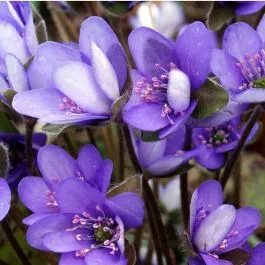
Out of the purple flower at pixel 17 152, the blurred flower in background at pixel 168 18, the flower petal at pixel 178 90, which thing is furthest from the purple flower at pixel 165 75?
the blurred flower in background at pixel 168 18

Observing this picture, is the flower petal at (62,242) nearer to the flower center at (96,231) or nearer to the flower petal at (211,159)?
the flower center at (96,231)

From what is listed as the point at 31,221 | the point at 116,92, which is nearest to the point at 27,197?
the point at 31,221

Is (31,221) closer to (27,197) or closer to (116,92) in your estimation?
(27,197)

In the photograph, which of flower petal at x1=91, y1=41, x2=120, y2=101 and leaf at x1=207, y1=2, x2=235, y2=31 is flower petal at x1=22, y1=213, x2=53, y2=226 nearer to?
flower petal at x1=91, y1=41, x2=120, y2=101

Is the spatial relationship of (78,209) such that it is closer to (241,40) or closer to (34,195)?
(34,195)

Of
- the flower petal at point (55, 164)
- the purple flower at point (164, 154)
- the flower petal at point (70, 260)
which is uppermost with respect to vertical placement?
the flower petal at point (55, 164)

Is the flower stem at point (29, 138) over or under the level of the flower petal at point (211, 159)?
over

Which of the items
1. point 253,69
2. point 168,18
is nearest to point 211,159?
point 253,69
